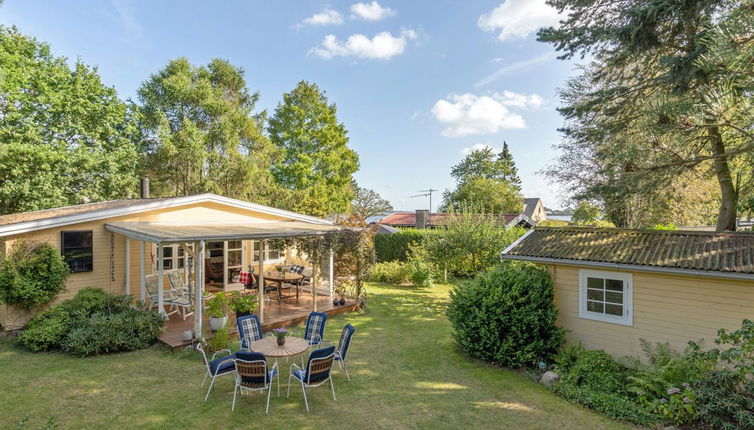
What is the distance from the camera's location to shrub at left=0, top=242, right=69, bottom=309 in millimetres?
8375

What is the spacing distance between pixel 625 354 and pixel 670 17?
22.4 feet

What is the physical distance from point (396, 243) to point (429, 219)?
934 cm

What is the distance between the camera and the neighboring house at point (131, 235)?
8742 millimetres

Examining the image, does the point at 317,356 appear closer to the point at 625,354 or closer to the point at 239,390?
the point at 239,390

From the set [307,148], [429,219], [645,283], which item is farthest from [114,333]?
[429,219]

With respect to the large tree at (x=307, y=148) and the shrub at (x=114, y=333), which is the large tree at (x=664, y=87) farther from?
the large tree at (x=307, y=148)

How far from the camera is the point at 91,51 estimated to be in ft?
67.3

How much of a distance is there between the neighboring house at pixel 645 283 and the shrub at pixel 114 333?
871 cm

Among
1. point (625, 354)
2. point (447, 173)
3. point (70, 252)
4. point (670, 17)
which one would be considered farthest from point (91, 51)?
point (447, 173)

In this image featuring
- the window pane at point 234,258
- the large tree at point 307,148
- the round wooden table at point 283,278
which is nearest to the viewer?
the round wooden table at point 283,278

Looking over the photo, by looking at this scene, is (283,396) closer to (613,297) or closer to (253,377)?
(253,377)

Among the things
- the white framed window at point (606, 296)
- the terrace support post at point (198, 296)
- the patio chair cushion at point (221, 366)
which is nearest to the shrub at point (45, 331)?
the terrace support post at point (198, 296)

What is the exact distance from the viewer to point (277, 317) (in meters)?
10.4

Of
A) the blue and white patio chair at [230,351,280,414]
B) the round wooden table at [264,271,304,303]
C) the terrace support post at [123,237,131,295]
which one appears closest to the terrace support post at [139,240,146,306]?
the terrace support post at [123,237,131,295]
